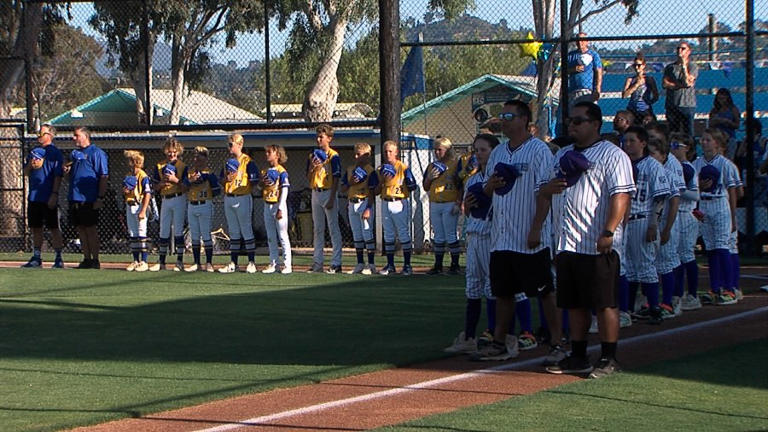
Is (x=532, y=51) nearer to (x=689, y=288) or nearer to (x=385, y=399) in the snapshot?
(x=689, y=288)

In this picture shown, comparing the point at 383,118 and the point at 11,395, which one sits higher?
the point at 383,118

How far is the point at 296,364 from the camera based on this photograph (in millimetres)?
8570

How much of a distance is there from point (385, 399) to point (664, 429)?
6.09ft

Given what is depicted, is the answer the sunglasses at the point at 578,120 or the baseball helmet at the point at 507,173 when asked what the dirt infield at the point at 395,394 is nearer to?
the baseball helmet at the point at 507,173

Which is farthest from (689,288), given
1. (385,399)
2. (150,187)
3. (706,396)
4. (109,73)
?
(109,73)

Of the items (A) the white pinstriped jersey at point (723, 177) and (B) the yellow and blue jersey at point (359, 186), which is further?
(B) the yellow and blue jersey at point (359, 186)

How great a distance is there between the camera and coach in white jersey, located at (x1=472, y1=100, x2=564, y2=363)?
825 cm

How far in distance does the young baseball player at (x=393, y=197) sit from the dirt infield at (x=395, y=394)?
21.8 feet

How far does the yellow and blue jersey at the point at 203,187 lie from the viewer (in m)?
16.5

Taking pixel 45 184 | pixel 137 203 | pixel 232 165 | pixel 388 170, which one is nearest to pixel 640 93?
pixel 388 170

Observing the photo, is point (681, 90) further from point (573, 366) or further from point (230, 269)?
point (573, 366)

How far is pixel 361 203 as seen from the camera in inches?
643

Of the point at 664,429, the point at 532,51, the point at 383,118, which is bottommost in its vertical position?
the point at 664,429

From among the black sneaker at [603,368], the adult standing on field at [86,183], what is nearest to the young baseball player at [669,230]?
the black sneaker at [603,368]
